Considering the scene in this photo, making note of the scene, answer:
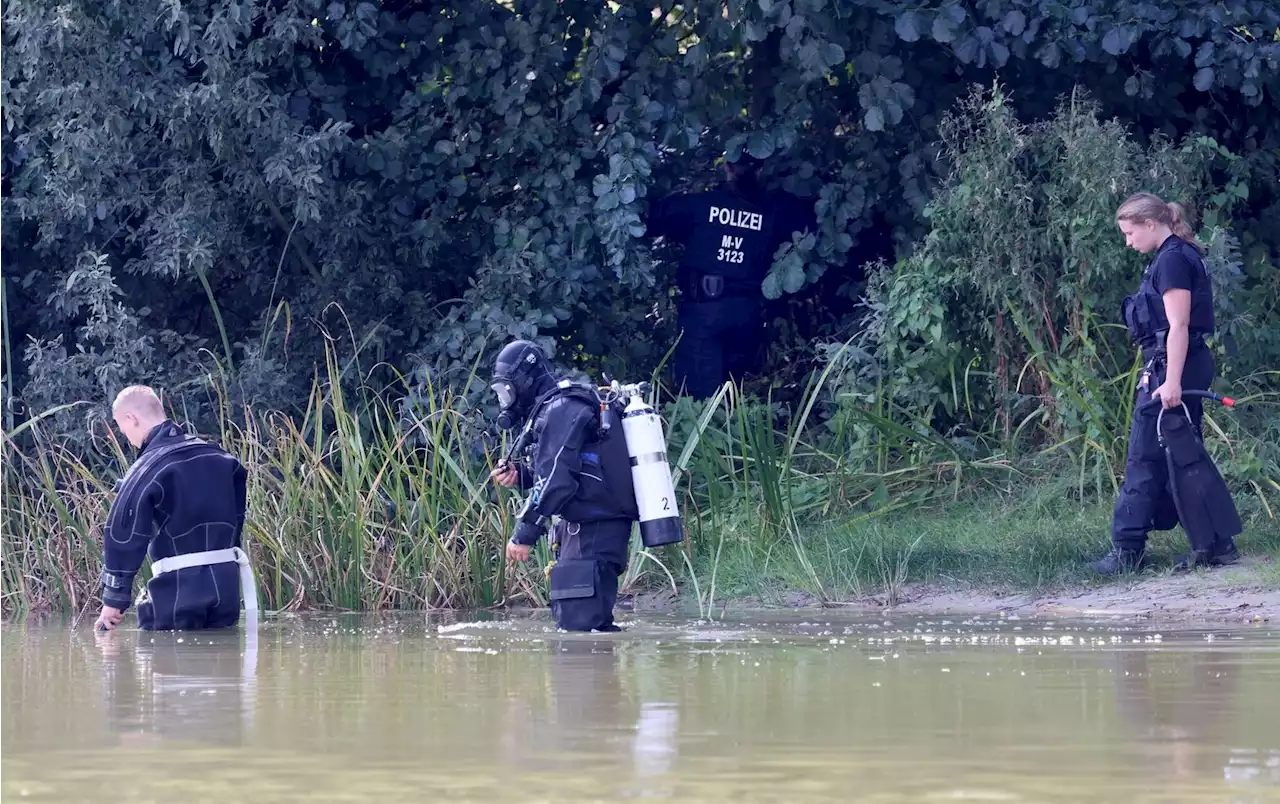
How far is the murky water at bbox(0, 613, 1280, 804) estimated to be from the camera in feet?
15.2

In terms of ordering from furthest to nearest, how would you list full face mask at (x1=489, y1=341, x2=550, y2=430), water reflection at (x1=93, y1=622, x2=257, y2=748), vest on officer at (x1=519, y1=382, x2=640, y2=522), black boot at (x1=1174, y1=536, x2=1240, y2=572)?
1. black boot at (x1=1174, y1=536, x2=1240, y2=572)
2. full face mask at (x1=489, y1=341, x2=550, y2=430)
3. vest on officer at (x1=519, y1=382, x2=640, y2=522)
4. water reflection at (x1=93, y1=622, x2=257, y2=748)

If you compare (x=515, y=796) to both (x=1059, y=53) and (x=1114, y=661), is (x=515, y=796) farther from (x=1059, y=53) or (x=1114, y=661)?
(x=1059, y=53)

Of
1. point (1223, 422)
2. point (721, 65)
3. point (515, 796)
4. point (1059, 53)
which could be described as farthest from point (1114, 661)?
point (721, 65)

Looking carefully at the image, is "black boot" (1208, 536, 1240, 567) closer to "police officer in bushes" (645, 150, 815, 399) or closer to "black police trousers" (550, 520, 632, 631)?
"black police trousers" (550, 520, 632, 631)

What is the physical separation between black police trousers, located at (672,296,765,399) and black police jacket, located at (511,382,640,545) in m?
4.56

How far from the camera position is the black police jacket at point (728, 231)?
12.7 metres

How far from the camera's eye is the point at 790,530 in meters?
10.5

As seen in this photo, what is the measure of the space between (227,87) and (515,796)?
8074mm

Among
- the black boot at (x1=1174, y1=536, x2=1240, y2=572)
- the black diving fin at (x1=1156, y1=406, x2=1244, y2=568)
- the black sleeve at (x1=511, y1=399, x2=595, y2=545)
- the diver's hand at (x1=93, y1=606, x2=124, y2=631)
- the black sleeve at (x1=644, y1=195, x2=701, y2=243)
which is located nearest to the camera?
the black sleeve at (x1=511, y1=399, x2=595, y2=545)

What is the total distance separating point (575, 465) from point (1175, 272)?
2926 mm

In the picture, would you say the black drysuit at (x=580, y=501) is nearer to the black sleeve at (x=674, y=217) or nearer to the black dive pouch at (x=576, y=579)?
the black dive pouch at (x=576, y=579)

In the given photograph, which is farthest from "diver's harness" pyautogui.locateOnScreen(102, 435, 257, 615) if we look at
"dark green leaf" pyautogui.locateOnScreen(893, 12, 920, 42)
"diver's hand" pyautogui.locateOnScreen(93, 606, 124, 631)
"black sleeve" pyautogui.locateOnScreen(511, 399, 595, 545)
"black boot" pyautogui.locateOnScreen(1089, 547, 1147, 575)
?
"dark green leaf" pyautogui.locateOnScreen(893, 12, 920, 42)

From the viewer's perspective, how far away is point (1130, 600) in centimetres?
899

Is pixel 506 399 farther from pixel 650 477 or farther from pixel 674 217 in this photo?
pixel 674 217
